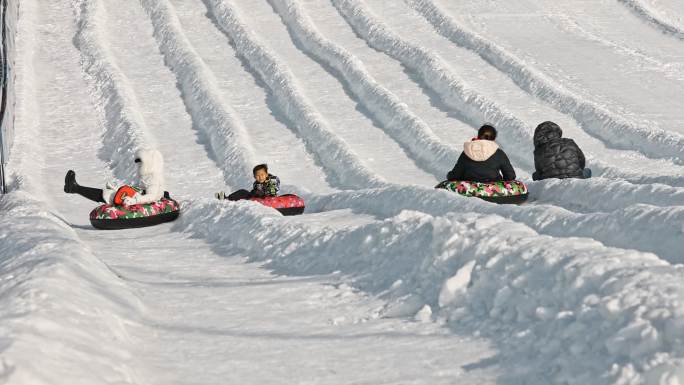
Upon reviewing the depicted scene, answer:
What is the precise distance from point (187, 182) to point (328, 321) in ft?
41.9

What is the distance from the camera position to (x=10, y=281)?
5496mm

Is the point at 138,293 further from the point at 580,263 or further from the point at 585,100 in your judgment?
the point at 585,100

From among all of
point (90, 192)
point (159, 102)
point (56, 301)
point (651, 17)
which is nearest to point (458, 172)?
point (90, 192)

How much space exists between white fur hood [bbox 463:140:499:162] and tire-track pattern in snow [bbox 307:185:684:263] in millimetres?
948

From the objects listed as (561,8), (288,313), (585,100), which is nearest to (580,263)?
(288,313)

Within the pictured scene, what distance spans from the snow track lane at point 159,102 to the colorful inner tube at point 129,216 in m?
3.27

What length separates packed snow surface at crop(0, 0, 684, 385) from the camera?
14.2ft

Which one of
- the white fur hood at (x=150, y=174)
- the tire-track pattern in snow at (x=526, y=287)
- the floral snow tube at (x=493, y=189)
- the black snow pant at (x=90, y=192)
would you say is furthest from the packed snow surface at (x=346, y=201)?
the white fur hood at (x=150, y=174)

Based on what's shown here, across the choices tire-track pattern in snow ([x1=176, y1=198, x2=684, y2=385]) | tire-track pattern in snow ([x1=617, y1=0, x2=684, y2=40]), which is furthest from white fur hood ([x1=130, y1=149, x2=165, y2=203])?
tire-track pattern in snow ([x1=617, y1=0, x2=684, y2=40])

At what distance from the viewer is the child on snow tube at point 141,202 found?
11.8m

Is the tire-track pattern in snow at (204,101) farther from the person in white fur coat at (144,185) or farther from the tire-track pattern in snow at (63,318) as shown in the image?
the tire-track pattern in snow at (63,318)

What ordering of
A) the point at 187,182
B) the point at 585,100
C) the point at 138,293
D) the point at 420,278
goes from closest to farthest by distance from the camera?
the point at 420,278 → the point at 138,293 → the point at 187,182 → the point at 585,100

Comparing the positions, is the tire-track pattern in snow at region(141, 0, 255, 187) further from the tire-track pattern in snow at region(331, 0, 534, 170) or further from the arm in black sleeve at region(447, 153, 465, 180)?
the arm in black sleeve at region(447, 153, 465, 180)

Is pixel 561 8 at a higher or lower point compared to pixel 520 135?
higher
